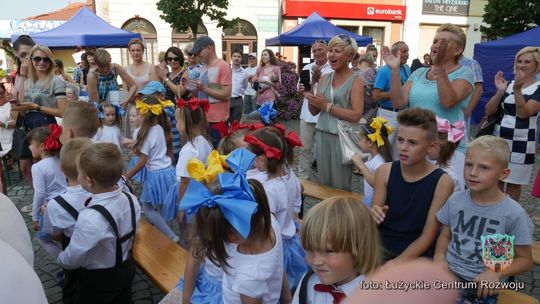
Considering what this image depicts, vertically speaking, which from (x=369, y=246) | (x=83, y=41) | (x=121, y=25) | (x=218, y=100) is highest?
(x=121, y=25)

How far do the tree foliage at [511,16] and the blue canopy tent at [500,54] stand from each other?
140 centimetres

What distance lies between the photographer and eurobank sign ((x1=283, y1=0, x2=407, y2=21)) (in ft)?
70.3

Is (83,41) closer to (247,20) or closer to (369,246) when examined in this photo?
(369,246)

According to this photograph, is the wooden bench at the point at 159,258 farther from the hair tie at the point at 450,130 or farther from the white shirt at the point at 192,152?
the hair tie at the point at 450,130

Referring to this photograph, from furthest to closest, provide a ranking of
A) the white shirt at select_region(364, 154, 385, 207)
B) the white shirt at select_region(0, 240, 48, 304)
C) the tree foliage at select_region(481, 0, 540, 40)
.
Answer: the tree foliage at select_region(481, 0, 540, 40), the white shirt at select_region(364, 154, 385, 207), the white shirt at select_region(0, 240, 48, 304)

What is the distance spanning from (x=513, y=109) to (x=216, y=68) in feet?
10.3

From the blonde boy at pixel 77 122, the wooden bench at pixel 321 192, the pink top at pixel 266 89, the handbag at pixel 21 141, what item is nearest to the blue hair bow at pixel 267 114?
the wooden bench at pixel 321 192

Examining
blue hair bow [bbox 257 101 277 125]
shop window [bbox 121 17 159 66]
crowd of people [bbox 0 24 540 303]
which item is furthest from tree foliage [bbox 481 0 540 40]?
shop window [bbox 121 17 159 66]

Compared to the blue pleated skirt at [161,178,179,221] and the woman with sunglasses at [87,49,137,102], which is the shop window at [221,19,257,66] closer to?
the woman with sunglasses at [87,49,137,102]

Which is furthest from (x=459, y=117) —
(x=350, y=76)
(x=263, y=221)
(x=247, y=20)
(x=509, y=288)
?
(x=247, y=20)

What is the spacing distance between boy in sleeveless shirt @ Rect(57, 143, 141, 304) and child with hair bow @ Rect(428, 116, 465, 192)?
2.07 m

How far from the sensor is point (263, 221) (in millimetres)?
1839

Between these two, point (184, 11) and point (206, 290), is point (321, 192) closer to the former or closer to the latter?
point (206, 290)

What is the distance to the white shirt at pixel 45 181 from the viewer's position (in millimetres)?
3133
